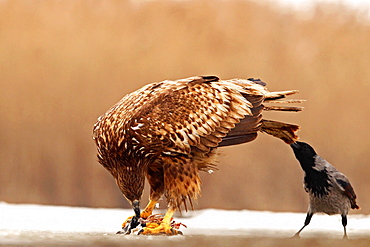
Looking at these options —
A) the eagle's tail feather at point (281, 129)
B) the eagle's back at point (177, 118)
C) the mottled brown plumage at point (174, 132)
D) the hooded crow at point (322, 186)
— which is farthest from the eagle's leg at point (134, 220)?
the hooded crow at point (322, 186)

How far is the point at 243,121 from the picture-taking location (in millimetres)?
1961

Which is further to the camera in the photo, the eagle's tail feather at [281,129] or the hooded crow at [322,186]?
the hooded crow at [322,186]

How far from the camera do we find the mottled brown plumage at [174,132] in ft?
5.92

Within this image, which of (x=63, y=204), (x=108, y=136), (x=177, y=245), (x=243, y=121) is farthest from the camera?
(x=63, y=204)

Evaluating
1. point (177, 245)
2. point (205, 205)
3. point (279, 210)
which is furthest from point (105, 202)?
point (177, 245)

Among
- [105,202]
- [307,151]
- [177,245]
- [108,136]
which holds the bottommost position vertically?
[105,202]

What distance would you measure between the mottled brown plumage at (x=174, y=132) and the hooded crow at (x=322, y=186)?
1.79ft

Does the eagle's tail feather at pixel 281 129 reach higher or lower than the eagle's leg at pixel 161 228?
higher

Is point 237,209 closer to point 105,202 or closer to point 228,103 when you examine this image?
point 105,202

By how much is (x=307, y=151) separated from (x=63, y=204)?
1605 millimetres

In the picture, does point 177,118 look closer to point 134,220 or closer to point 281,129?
point 134,220

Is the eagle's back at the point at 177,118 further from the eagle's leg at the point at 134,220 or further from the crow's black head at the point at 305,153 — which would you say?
the crow's black head at the point at 305,153

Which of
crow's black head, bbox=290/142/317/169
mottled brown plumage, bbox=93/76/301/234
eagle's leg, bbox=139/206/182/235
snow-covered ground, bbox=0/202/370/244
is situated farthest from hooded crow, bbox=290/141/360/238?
eagle's leg, bbox=139/206/182/235

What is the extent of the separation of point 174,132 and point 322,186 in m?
0.98
